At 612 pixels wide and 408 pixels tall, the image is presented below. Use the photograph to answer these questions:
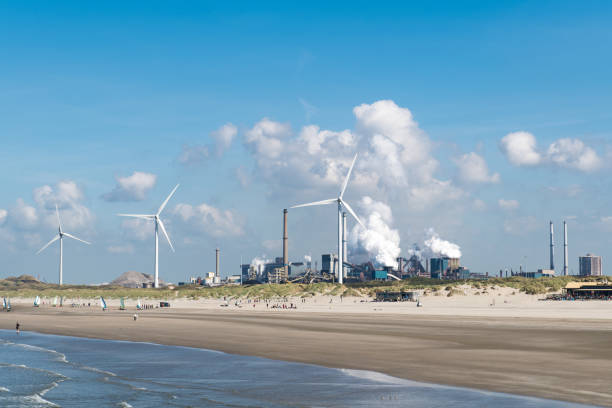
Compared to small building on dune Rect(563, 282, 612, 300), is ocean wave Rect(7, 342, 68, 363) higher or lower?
lower

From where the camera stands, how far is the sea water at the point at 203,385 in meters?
24.4

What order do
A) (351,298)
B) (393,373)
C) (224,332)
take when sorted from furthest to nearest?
(351,298)
(224,332)
(393,373)

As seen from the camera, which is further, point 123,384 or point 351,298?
point 351,298

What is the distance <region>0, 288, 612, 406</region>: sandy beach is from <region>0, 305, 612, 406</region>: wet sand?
2.0 inches

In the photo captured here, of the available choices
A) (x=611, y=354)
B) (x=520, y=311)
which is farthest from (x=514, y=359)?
(x=520, y=311)

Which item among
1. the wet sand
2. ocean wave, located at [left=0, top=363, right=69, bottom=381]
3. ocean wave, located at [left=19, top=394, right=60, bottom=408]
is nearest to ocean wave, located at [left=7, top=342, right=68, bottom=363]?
ocean wave, located at [left=0, top=363, right=69, bottom=381]

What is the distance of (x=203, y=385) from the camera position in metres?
28.6

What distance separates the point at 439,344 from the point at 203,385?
20.9 meters

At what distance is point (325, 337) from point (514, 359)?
18.8m

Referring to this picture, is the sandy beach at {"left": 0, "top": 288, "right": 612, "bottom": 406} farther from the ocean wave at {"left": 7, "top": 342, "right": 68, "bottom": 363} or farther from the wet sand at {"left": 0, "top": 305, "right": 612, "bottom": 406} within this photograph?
the ocean wave at {"left": 7, "top": 342, "right": 68, "bottom": 363}

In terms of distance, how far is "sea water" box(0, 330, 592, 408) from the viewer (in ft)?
80.1

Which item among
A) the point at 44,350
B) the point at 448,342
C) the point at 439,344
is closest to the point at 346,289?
the point at 448,342

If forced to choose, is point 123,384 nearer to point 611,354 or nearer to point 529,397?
point 529,397

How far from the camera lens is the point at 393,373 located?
1249 inches
